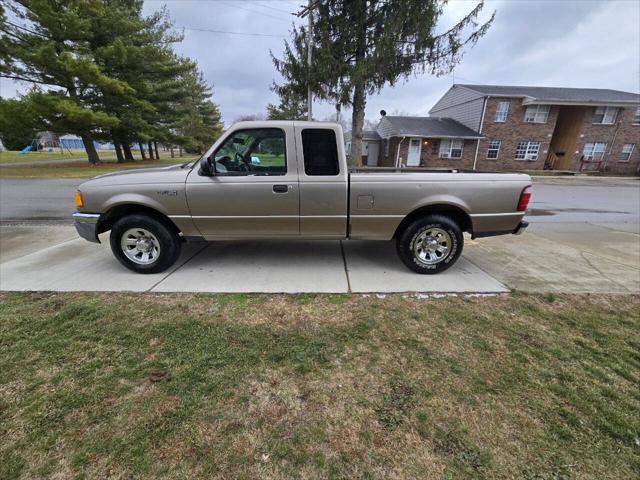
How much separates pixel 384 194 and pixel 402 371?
214cm

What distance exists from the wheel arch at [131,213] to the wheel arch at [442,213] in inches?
118

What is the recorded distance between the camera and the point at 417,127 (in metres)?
24.9

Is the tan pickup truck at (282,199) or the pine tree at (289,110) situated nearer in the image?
the tan pickup truck at (282,199)

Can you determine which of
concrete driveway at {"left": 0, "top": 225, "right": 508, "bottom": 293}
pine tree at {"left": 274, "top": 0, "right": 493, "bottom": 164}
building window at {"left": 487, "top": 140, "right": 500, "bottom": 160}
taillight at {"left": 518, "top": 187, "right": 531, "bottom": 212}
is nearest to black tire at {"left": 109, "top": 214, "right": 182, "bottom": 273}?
concrete driveway at {"left": 0, "top": 225, "right": 508, "bottom": 293}

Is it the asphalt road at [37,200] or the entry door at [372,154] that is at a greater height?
the entry door at [372,154]

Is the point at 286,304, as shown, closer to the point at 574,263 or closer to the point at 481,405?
the point at 481,405

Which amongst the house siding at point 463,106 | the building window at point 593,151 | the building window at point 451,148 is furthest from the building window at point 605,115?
the building window at point 451,148

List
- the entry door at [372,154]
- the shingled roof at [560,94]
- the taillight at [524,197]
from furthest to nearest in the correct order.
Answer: the entry door at [372,154] < the shingled roof at [560,94] < the taillight at [524,197]

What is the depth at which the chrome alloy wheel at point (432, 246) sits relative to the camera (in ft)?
13.4

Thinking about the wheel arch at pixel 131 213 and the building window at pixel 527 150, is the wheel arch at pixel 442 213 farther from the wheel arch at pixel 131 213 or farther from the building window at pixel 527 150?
the building window at pixel 527 150

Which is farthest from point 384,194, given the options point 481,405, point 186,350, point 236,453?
point 236,453

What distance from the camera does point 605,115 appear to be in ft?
82.1

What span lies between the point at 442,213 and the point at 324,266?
1.78 metres

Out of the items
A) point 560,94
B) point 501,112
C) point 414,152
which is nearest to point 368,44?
point 414,152
